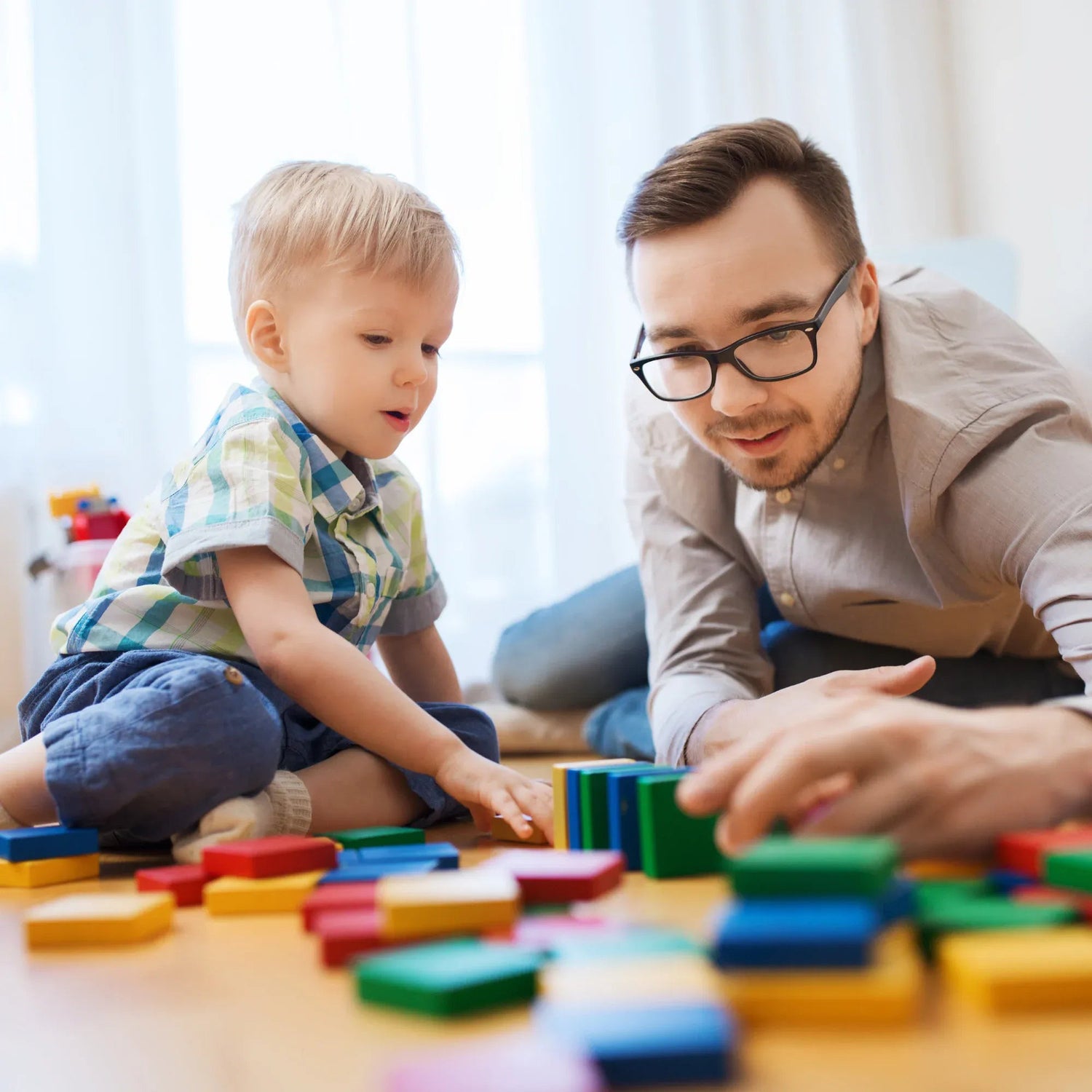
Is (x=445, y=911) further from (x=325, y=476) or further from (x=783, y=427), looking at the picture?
(x=783, y=427)

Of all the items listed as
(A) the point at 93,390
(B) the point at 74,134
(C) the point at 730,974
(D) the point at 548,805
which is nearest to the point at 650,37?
(B) the point at 74,134

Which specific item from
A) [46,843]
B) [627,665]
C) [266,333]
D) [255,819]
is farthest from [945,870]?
[627,665]

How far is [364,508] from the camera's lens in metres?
1.23

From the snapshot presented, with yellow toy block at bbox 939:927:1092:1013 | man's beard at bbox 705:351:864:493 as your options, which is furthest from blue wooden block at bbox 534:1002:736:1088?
man's beard at bbox 705:351:864:493

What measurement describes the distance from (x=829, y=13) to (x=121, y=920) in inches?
124

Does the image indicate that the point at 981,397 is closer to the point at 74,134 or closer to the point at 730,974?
the point at 730,974

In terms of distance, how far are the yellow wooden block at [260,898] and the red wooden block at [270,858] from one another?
27mm

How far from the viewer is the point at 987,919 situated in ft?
1.64

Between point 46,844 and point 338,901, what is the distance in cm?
37

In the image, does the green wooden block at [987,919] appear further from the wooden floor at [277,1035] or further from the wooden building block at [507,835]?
the wooden building block at [507,835]

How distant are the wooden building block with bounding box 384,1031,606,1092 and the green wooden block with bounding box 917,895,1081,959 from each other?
184mm

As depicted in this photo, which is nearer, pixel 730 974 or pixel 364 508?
pixel 730 974

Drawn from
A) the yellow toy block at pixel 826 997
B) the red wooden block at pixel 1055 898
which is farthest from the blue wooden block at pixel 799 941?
the red wooden block at pixel 1055 898

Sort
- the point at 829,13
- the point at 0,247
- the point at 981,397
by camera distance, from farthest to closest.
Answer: the point at 829,13 < the point at 0,247 < the point at 981,397
